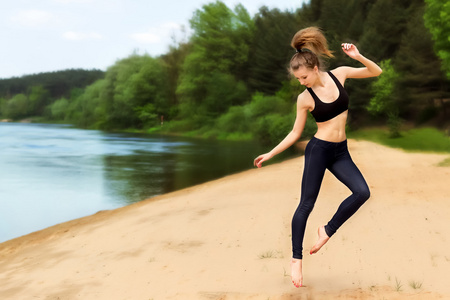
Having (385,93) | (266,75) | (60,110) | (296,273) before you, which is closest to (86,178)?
(296,273)

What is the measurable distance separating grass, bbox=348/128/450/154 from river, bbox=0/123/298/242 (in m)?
7.42

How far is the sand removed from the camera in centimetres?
575

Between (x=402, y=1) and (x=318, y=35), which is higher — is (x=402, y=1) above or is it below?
above

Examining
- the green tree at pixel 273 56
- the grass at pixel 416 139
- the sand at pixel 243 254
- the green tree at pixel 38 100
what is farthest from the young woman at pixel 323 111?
the green tree at pixel 38 100

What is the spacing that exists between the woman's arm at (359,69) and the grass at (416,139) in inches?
619

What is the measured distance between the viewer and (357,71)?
4711 millimetres

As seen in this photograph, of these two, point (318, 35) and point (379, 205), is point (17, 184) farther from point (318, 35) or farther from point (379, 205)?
point (318, 35)

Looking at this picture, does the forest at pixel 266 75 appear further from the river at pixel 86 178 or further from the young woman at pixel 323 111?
the young woman at pixel 323 111

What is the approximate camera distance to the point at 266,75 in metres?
58.3

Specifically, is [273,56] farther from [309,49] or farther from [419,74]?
[309,49]

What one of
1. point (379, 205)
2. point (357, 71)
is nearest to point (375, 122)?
point (379, 205)

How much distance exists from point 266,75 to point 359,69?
54.4 m

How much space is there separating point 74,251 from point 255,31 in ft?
200

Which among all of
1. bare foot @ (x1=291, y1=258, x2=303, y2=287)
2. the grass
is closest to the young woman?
bare foot @ (x1=291, y1=258, x2=303, y2=287)
